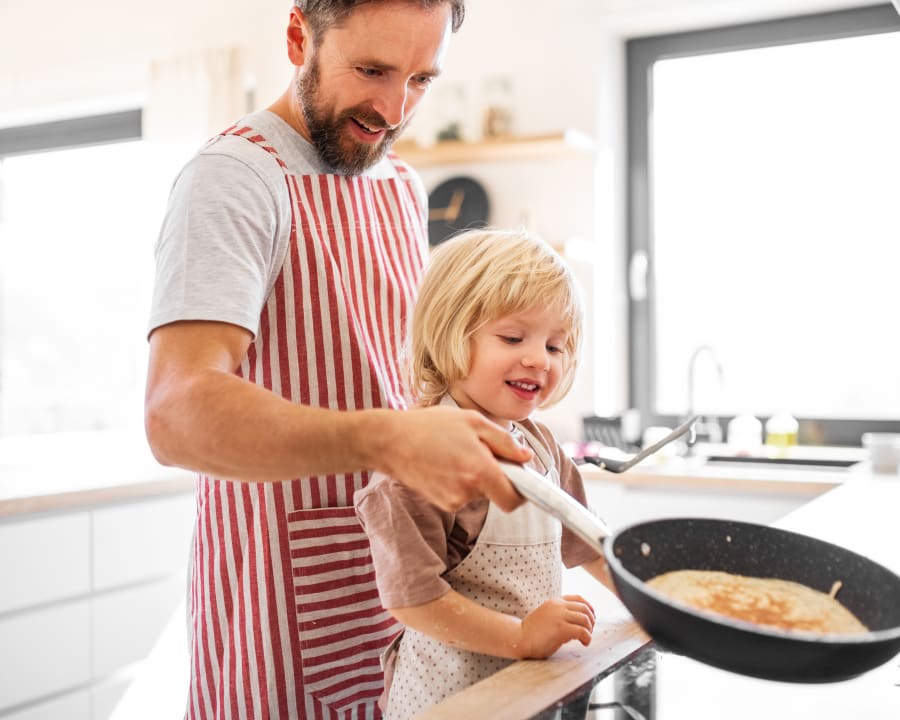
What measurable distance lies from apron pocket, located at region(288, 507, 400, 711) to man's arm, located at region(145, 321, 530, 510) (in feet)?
0.94

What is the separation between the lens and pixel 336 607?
1.16 meters

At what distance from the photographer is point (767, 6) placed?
332cm

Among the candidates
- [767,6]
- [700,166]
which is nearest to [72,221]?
[700,166]

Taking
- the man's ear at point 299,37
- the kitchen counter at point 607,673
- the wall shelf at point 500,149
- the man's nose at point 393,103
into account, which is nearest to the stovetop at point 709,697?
the kitchen counter at point 607,673

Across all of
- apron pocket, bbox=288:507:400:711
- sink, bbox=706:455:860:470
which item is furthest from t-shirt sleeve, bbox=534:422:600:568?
sink, bbox=706:455:860:470

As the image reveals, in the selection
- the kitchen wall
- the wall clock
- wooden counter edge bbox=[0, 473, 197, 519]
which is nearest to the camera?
wooden counter edge bbox=[0, 473, 197, 519]

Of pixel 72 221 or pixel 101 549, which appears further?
pixel 72 221

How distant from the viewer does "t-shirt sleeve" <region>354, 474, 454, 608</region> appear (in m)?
0.96

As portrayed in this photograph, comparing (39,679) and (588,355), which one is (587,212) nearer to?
(588,355)

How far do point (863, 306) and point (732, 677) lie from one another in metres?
2.63

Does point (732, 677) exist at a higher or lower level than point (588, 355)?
lower

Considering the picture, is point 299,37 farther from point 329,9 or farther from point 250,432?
point 250,432

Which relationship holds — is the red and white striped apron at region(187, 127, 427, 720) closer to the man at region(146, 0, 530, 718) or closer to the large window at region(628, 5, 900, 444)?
the man at region(146, 0, 530, 718)

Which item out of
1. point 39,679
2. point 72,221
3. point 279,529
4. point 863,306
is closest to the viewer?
point 279,529
